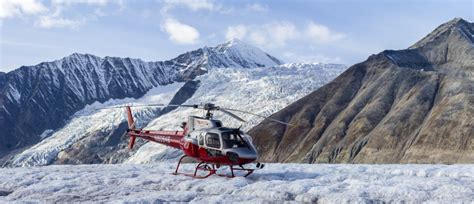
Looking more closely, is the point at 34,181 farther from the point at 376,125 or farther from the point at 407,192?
the point at 376,125

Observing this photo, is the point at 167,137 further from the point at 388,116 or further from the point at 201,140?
the point at 388,116

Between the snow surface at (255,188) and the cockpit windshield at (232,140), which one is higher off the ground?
the cockpit windshield at (232,140)

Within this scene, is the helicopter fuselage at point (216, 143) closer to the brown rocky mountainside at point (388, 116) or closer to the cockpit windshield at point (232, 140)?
the cockpit windshield at point (232, 140)

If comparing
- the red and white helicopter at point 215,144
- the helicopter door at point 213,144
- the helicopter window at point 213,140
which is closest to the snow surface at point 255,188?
the red and white helicopter at point 215,144

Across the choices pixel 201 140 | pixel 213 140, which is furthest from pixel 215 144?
pixel 201 140

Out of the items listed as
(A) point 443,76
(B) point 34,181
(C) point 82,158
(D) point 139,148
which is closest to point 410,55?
(A) point 443,76

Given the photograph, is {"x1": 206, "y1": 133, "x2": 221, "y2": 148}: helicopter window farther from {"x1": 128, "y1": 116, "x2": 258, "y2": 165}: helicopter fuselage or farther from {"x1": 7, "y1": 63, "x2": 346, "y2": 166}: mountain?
{"x1": 7, "y1": 63, "x2": 346, "y2": 166}: mountain

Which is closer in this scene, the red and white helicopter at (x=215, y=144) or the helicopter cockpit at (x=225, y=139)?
the red and white helicopter at (x=215, y=144)

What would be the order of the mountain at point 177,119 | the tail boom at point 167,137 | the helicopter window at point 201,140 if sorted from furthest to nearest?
the mountain at point 177,119
the tail boom at point 167,137
the helicopter window at point 201,140
